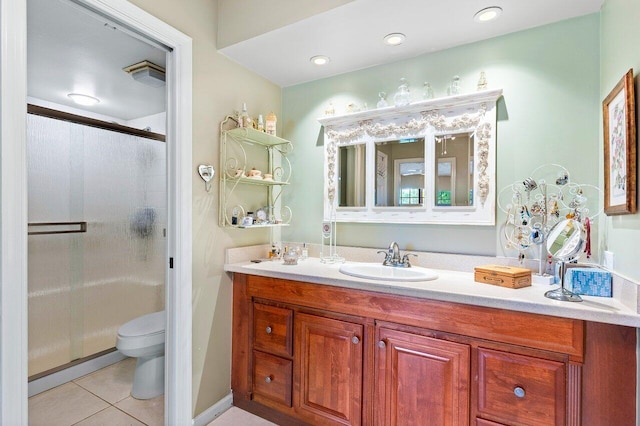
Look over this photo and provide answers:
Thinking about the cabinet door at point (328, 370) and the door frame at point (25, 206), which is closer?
the door frame at point (25, 206)

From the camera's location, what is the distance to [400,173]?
6.69 ft

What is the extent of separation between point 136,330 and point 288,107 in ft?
6.45

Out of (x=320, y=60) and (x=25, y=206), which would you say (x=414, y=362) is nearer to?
(x=25, y=206)

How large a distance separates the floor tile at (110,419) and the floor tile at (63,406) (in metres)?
0.04

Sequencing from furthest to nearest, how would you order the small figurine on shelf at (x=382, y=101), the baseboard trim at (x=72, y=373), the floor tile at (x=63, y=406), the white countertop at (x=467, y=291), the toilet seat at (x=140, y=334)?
1. the small figurine on shelf at (x=382, y=101)
2. the toilet seat at (x=140, y=334)
3. the baseboard trim at (x=72, y=373)
4. the floor tile at (x=63, y=406)
5. the white countertop at (x=467, y=291)

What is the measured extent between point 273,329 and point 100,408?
1208 mm

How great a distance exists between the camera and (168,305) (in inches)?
67.6

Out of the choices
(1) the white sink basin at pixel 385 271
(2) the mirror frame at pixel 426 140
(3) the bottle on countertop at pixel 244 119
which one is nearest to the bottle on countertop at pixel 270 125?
(3) the bottle on countertop at pixel 244 119

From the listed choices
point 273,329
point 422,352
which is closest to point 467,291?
point 422,352

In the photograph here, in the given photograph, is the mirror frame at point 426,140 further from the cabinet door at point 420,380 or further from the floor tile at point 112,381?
the floor tile at point 112,381

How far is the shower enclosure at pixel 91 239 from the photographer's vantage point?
1.74 m

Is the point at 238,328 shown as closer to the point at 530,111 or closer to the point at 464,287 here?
the point at 464,287

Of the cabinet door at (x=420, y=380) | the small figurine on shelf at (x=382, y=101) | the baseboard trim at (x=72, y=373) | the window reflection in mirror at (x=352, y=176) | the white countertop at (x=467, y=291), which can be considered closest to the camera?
the white countertop at (x=467, y=291)

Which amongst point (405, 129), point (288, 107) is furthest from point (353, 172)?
point (288, 107)
